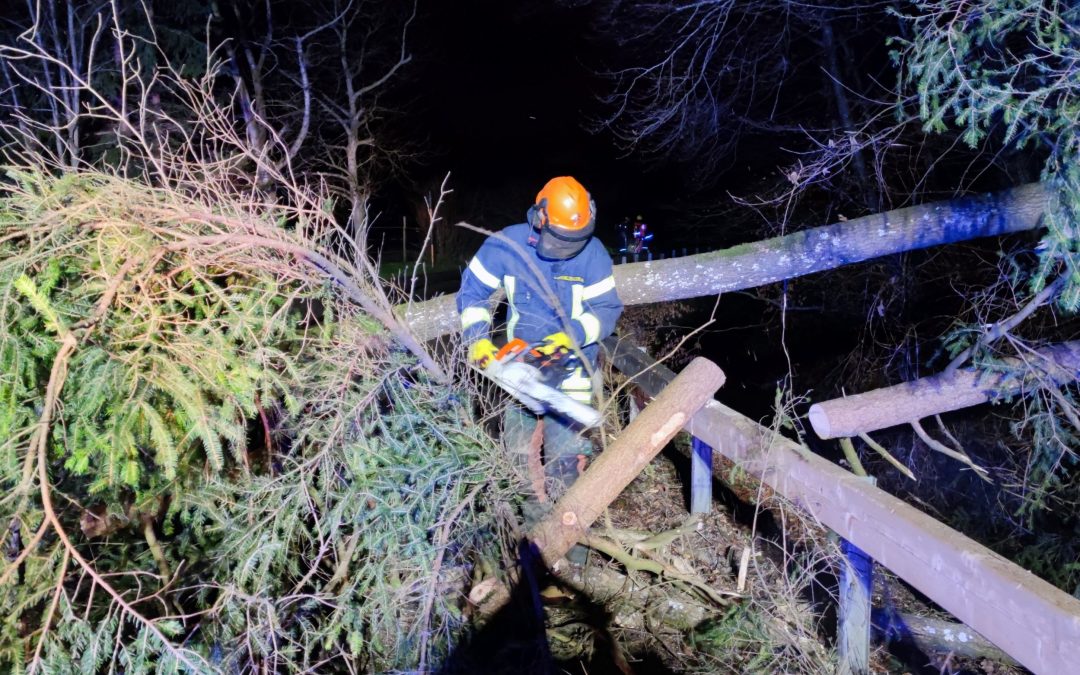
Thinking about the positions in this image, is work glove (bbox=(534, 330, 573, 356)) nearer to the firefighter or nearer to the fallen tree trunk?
the firefighter

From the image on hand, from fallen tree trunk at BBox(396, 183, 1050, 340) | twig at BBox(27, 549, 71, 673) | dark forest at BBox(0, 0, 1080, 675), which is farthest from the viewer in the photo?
fallen tree trunk at BBox(396, 183, 1050, 340)

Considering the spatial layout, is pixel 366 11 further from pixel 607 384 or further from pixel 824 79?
pixel 607 384

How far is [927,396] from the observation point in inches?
157

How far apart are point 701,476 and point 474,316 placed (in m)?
1.86

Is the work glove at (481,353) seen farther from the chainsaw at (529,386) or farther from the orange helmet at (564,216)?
the orange helmet at (564,216)

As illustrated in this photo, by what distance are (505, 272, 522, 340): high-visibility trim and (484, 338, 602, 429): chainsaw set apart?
46cm

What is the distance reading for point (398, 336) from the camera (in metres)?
2.95

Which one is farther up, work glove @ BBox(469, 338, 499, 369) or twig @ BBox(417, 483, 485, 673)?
work glove @ BBox(469, 338, 499, 369)

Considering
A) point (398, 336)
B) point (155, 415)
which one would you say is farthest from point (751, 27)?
point (155, 415)

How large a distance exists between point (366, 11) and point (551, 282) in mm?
9491

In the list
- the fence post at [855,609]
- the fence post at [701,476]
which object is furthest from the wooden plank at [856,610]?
the fence post at [701,476]

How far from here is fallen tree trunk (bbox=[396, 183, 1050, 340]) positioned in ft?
16.7

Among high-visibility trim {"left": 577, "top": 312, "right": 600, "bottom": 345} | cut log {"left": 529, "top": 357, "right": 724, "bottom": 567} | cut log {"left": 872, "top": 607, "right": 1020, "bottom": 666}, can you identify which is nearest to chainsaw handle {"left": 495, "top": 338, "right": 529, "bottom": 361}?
high-visibility trim {"left": 577, "top": 312, "right": 600, "bottom": 345}

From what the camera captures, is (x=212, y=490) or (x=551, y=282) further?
(x=551, y=282)
